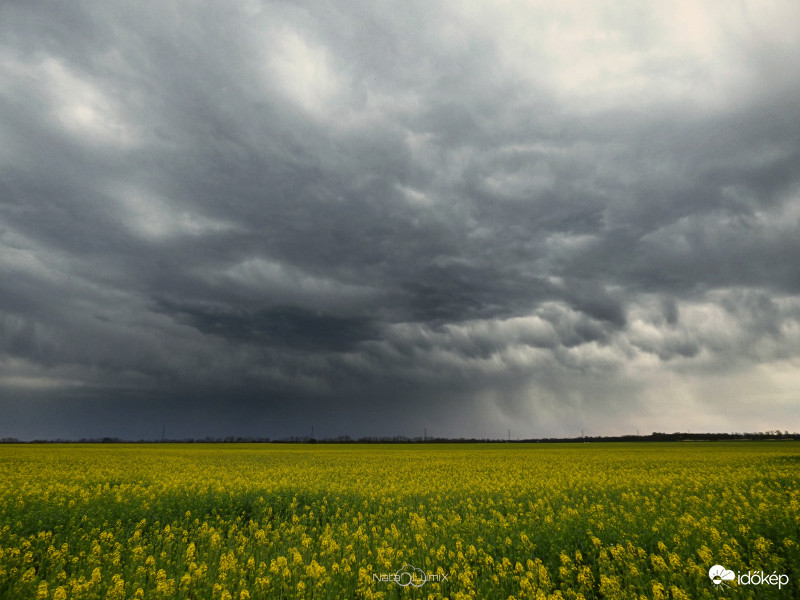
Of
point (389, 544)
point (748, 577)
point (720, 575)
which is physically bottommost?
point (389, 544)

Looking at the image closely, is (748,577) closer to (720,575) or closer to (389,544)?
(720,575)

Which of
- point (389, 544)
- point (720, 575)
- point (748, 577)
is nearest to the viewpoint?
point (720, 575)

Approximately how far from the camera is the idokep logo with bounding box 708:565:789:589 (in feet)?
23.2

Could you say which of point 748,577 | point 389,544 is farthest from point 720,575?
point 389,544

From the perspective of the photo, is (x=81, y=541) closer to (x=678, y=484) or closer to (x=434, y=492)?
(x=434, y=492)

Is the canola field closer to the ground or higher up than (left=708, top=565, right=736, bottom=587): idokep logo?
closer to the ground

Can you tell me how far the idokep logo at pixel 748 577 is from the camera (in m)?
→ 7.08

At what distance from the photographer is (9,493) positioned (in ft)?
47.5

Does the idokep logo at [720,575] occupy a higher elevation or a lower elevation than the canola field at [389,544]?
higher

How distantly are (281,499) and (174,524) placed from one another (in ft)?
13.3

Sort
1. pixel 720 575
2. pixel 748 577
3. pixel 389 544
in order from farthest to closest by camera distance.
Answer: pixel 389 544 < pixel 748 577 < pixel 720 575

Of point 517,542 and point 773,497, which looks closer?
point 517,542

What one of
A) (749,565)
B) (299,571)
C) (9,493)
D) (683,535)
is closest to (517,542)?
(683,535)

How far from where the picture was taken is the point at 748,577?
741cm
